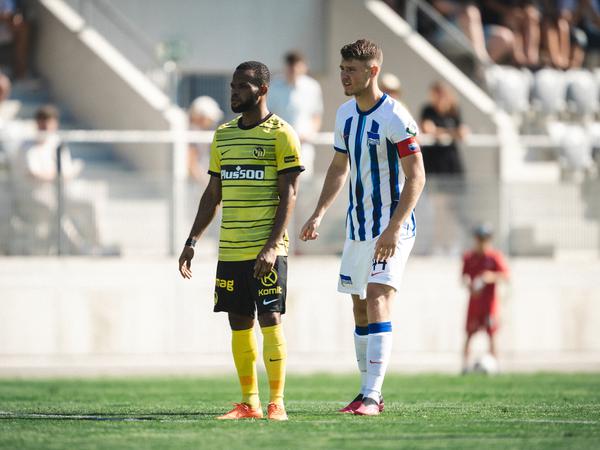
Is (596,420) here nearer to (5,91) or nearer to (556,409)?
(556,409)

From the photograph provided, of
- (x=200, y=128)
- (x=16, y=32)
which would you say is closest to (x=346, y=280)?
(x=200, y=128)

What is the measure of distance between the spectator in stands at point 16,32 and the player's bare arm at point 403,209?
12.6 meters

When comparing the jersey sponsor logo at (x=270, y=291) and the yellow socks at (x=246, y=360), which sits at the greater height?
the jersey sponsor logo at (x=270, y=291)

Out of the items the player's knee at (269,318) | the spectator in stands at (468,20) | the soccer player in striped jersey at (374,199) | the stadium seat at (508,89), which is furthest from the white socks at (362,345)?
the spectator in stands at (468,20)

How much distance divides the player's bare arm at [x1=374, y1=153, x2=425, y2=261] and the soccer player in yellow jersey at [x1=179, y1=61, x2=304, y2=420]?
0.63m

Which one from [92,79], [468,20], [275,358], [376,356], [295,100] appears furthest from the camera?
[468,20]

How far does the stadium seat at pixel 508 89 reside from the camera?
21625mm

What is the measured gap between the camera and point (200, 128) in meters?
18.4

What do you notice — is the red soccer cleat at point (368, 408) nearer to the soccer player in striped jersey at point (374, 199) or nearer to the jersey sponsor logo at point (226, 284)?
the soccer player in striped jersey at point (374, 199)

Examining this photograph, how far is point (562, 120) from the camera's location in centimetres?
2200

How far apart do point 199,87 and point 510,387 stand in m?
10.4

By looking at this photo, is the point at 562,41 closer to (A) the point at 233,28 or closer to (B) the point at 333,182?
(A) the point at 233,28

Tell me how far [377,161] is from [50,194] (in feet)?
26.7

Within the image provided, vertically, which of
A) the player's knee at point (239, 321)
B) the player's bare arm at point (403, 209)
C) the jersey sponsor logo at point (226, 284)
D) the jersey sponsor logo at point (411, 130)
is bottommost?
the player's knee at point (239, 321)
